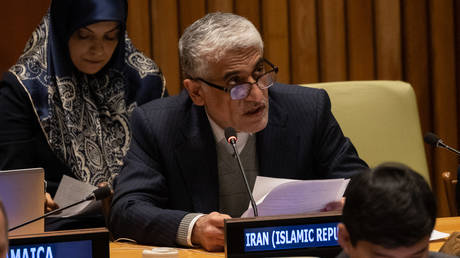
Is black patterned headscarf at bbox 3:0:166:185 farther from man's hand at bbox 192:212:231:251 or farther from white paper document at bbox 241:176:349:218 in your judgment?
white paper document at bbox 241:176:349:218

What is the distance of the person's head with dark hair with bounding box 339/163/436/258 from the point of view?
3.99 feet

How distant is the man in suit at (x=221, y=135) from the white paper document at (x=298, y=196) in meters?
0.48

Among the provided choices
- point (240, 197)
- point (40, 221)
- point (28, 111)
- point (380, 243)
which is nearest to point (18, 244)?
point (40, 221)

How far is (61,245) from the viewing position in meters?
1.74

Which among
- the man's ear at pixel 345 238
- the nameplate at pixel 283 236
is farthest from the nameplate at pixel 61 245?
the man's ear at pixel 345 238

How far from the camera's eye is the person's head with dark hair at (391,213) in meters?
1.21

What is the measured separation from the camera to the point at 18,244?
1715mm

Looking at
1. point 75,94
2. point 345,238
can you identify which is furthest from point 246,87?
point 345,238

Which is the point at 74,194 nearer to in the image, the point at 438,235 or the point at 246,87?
the point at 246,87

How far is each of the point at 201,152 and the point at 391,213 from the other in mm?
1458

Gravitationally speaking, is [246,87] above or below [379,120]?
above

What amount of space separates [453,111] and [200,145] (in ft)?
7.12

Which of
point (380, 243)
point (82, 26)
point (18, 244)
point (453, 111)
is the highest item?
point (82, 26)

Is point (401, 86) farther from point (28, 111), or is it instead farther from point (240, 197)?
point (28, 111)
